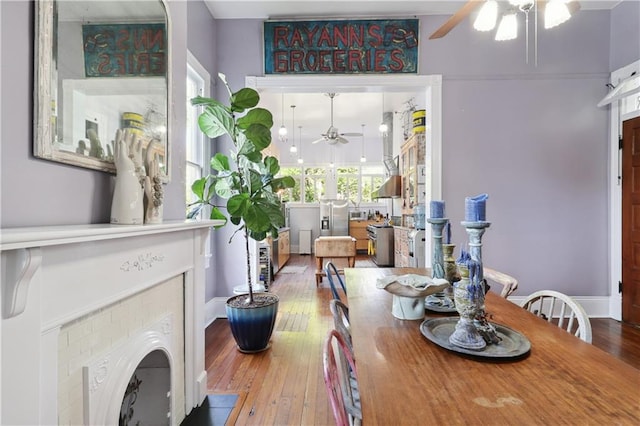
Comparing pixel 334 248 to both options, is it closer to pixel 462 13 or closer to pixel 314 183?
pixel 462 13

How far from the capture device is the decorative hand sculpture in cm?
127

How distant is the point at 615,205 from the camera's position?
10.8ft

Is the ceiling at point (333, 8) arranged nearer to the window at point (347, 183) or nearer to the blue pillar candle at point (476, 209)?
the blue pillar candle at point (476, 209)

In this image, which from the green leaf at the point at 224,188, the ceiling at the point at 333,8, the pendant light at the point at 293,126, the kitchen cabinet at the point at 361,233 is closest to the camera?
the green leaf at the point at 224,188

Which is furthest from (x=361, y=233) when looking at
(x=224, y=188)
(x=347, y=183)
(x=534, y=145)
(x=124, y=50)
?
(x=124, y=50)

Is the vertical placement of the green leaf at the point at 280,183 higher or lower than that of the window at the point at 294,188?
lower

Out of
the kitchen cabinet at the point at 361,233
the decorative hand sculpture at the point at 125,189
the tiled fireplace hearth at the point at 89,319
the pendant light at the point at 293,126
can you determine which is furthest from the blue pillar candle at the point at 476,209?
the kitchen cabinet at the point at 361,233

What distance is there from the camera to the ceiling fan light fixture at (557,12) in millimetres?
1732

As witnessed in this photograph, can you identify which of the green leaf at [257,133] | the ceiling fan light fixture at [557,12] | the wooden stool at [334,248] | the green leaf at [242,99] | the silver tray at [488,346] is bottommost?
the wooden stool at [334,248]

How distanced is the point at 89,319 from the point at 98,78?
95cm

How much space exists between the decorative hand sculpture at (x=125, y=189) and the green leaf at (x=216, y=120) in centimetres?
114

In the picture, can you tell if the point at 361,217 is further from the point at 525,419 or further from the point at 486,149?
the point at 525,419

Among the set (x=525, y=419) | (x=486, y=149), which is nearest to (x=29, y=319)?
(x=525, y=419)

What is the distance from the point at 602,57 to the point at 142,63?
441 centimetres
